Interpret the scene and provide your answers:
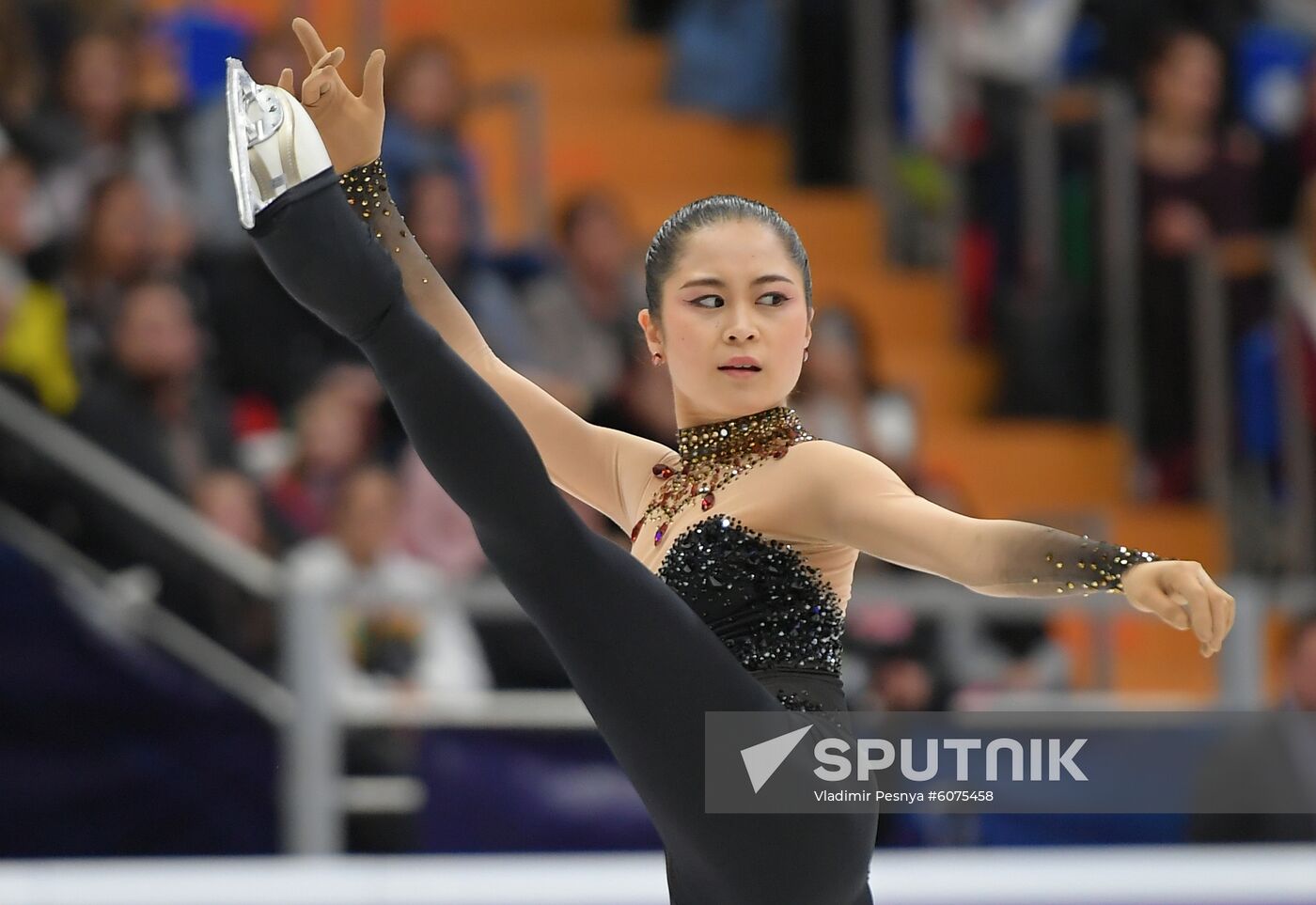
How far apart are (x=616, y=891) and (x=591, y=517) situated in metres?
1.98

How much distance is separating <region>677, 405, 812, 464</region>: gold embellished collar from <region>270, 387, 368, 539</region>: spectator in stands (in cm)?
323

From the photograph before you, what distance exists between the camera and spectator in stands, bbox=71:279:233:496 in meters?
5.28

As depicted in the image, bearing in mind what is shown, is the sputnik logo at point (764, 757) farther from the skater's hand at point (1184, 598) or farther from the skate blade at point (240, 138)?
the skate blade at point (240, 138)

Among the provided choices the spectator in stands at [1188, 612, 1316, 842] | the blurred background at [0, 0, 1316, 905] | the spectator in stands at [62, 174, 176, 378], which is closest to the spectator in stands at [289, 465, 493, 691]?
the blurred background at [0, 0, 1316, 905]

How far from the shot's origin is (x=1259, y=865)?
3506 mm

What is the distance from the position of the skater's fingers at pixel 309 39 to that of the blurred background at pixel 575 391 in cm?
140

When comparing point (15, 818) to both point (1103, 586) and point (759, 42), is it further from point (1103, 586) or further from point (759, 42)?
point (759, 42)

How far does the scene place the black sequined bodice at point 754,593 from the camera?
7.98 ft

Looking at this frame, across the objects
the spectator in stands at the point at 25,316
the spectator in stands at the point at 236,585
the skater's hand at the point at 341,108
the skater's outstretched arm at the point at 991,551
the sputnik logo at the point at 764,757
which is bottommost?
the sputnik logo at the point at 764,757

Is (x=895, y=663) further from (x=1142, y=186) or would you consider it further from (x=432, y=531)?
(x=1142, y=186)

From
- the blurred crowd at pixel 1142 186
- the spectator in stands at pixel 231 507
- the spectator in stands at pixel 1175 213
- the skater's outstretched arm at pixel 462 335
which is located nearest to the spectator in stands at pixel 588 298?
the spectator in stands at pixel 231 507

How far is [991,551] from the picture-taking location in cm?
213

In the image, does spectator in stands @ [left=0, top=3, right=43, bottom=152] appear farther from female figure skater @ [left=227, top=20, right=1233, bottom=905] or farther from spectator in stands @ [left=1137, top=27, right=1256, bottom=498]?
female figure skater @ [left=227, top=20, right=1233, bottom=905]

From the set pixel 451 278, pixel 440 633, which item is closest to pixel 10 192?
pixel 451 278
